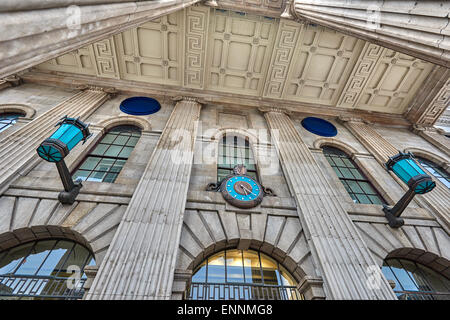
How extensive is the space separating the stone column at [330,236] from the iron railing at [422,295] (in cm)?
112

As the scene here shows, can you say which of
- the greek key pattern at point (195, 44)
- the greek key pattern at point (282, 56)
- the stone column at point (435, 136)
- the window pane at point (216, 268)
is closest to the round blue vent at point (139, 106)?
the greek key pattern at point (195, 44)

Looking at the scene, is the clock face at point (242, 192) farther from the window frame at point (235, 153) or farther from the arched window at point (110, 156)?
the arched window at point (110, 156)

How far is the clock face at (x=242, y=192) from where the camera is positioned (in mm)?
5355

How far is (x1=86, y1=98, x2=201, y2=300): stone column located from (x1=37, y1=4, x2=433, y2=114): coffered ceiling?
6.09 m

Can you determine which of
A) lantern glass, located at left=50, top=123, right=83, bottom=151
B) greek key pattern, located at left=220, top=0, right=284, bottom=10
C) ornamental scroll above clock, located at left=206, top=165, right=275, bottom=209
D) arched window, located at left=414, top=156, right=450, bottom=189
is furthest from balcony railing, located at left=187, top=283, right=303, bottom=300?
greek key pattern, located at left=220, top=0, right=284, bottom=10

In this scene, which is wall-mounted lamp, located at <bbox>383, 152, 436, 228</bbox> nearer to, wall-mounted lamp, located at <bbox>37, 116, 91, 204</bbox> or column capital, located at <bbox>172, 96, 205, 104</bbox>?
wall-mounted lamp, located at <bbox>37, 116, 91, 204</bbox>

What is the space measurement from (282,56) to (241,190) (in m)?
8.15

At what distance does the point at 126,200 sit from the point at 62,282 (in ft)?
6.42

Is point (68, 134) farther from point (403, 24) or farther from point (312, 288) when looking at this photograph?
point (403, 24)

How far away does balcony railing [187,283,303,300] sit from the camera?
4.02 m

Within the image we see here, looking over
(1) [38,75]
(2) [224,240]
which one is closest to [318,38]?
(2) [224,240]

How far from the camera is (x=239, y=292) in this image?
4.10 m
